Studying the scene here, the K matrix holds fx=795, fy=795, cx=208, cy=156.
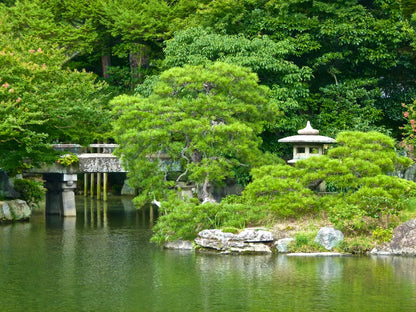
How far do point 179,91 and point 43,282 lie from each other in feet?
48.0

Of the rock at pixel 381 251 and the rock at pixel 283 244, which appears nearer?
the rock at pixel 381 251

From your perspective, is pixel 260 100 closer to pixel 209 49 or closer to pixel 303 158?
pixel 303 158

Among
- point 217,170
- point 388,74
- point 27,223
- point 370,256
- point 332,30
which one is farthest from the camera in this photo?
point 388,74

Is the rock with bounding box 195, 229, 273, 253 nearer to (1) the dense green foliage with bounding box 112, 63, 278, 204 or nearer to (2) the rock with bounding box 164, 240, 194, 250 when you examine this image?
(2) the rock with bounding box 164, 240, 194, 250

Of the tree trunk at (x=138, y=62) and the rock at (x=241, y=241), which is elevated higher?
the tree trunk at (x=138, y=62)

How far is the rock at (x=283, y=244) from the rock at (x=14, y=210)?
16.5m

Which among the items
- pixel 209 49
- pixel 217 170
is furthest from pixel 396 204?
pixel 209 49

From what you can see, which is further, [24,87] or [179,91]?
[24,87]

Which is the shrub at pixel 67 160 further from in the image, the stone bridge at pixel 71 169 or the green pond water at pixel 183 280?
the green pond water at pixel 183 280

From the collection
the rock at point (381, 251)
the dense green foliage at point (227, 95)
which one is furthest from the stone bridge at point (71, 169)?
the rock at point (381, 251)

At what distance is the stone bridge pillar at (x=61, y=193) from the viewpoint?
42312mm

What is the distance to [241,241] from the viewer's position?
2888 centimetres

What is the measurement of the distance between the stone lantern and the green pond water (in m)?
7.27

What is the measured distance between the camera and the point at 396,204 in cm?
2919
